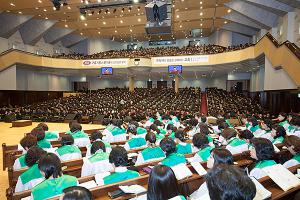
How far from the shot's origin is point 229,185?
1575 mm

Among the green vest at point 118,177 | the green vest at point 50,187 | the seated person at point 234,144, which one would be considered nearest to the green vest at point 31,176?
the green vest at point 50,187

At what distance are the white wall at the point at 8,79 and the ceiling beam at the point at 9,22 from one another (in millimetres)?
4108

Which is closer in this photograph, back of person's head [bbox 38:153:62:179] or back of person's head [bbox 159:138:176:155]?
back of person's head [bbox 38:153:62:179]

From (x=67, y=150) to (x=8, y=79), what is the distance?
20.6 metres

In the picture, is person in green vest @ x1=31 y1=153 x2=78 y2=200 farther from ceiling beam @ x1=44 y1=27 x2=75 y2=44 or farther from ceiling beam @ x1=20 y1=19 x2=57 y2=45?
ceiling beam @ x1=44 y1=27 x2=75 y2=44

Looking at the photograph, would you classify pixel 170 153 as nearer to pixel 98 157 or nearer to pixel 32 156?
pixel 98 157

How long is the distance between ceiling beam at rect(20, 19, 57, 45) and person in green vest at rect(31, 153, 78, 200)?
26913mm

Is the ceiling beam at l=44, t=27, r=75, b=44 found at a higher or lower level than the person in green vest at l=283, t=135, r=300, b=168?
higher

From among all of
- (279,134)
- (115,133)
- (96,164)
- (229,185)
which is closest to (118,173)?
(96,164)

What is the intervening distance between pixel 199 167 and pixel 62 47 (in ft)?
109

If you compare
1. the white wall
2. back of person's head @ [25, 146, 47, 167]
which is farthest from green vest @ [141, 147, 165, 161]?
the white wall

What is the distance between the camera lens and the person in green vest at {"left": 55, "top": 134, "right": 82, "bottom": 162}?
4555mm

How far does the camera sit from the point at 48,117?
1791 centimetres

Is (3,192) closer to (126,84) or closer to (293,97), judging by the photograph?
(293,97)
